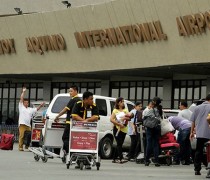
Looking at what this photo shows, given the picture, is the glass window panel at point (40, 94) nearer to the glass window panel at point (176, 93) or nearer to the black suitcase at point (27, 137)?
the glass window panel at point (176, 93)

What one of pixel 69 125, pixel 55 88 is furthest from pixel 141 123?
pixel 55 88

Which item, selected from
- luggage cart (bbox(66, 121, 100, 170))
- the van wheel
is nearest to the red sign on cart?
luggage cart (bbox(66, 121, 100, 170))

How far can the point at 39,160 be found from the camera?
76.0ft

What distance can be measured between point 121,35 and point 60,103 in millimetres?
11093

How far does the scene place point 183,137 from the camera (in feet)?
80.2

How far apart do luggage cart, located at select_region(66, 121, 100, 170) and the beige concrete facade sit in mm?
12671

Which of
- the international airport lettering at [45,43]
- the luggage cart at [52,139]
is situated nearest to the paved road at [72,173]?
the luggage cart at [52,139]

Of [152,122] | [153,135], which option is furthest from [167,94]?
[152,122]

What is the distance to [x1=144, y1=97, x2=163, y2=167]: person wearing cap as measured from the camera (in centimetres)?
2247

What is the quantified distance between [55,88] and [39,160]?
991 inches

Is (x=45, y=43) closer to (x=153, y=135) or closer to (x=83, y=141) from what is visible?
(x=153, y=135)

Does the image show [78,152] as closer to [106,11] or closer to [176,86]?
[106,11]

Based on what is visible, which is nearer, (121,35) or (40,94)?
(121,35)

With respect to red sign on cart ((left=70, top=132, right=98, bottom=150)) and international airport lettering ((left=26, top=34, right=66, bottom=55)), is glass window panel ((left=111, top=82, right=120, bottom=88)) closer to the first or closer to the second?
international airport lettering ((left=26, top=34, right=66, bottom=55))
